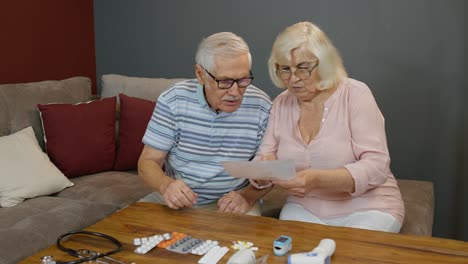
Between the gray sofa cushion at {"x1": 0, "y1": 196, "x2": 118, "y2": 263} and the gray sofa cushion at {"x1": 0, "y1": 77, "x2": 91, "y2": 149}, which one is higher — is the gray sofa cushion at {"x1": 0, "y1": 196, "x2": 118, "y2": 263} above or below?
below

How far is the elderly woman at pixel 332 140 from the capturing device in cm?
192

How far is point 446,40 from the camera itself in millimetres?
3082

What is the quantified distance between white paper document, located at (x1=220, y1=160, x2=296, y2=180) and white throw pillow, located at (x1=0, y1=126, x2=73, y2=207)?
1214 millimetres

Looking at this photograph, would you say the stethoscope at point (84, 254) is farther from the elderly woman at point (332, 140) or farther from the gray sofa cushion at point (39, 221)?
the elderly woman at point (332, 140)

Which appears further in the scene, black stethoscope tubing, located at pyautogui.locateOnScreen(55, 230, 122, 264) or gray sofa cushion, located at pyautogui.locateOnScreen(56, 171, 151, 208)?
gray sofa cushion, located at pyautogui.locateOnScreen(56, 171, 151, 208)

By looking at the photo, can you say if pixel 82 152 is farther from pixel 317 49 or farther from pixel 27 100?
pixel 317 49

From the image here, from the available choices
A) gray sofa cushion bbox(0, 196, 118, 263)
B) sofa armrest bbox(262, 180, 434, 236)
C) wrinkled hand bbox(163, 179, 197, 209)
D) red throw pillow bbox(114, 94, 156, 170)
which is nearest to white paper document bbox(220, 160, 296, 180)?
wrinkled hand bbox(163, 179, 197, 209)

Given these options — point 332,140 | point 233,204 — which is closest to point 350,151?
point 332,140

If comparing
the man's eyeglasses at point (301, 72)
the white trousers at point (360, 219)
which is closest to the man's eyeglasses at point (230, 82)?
the man's eyeglasses at point (301, 72)

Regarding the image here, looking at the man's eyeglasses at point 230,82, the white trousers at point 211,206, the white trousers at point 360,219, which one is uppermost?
the man's eyeglasses at point 230,82

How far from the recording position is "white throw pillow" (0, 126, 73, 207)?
2.42m

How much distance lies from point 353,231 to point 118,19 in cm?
285

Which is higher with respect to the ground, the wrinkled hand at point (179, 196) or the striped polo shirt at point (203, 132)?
the striped polo shirt at point (203, 132)

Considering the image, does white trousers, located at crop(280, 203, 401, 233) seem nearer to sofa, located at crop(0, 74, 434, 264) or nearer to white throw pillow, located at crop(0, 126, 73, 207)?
sofa, located at crop(0, 74, 434, 264)
